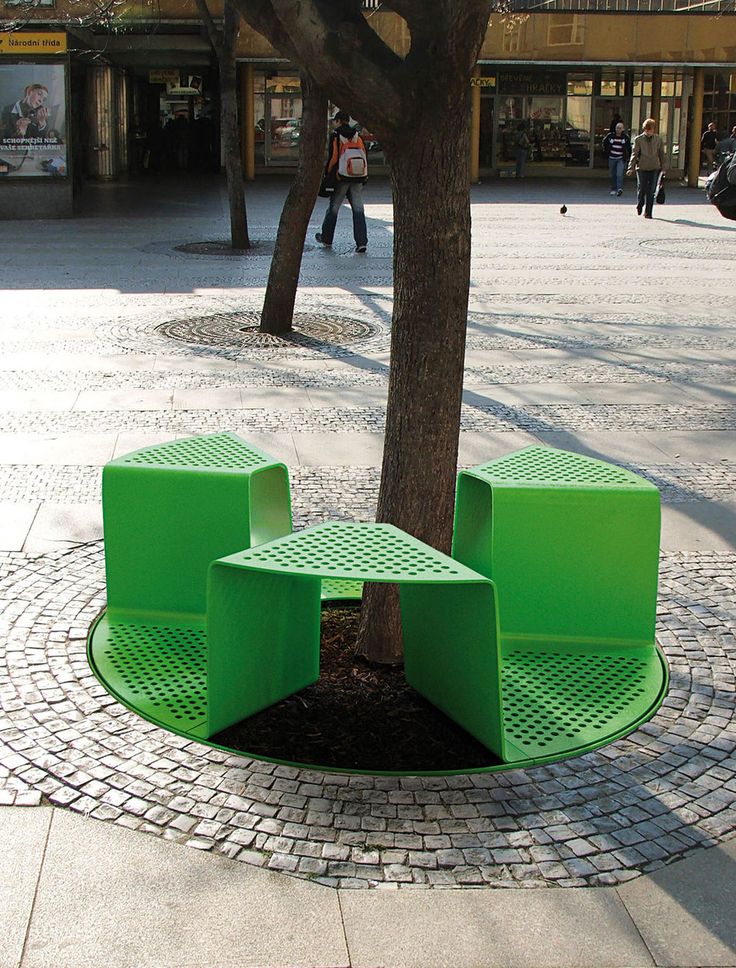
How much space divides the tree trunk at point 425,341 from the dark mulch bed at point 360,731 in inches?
11.6

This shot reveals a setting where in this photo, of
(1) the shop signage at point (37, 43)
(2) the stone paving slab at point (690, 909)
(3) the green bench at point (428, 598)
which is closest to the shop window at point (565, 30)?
(1) the shop signage at point (37, 43)

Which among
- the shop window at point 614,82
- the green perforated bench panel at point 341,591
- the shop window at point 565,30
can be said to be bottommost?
the green perforated bench panel at point 341,591

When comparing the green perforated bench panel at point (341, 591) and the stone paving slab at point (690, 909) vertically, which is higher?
the green perforated bench panel at point (341, 591)

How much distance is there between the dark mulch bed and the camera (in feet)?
13.5

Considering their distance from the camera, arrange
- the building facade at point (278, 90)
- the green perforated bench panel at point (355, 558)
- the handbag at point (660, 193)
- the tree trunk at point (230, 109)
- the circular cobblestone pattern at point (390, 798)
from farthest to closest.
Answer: the handbag at point (660, 193), the building facade at point (278, 90), the tree trunk at point (230, 109), the green perforated bench panel at point (355, 558), the circular cobblestone pattern at point (390, 798)

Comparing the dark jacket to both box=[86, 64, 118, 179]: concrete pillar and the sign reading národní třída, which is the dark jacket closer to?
box=[86, 64, 118, 179]: concrete pillar

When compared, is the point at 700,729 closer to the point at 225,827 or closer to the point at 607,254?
the point at 225,827

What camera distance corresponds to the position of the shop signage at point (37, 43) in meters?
21.4

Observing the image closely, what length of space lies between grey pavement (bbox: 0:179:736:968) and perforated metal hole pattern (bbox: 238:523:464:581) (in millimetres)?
680

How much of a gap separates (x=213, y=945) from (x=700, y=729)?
204 cm

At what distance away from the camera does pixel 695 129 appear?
33.8 meters

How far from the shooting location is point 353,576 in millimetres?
3820

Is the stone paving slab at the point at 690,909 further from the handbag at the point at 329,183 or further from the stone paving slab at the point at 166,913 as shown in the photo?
the handbag at the point at 329,183

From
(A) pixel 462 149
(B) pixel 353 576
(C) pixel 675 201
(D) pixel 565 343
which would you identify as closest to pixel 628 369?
(D) pixel 565 343
